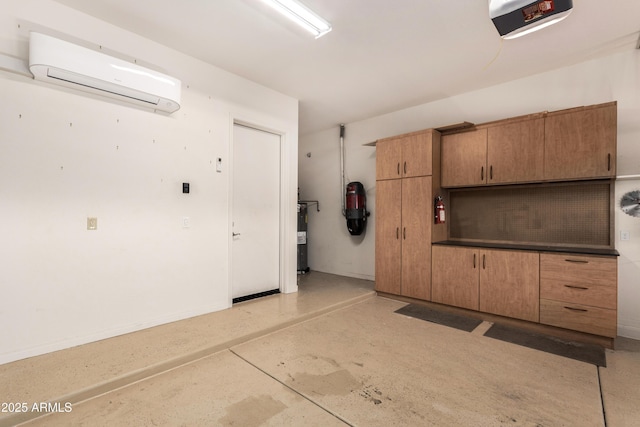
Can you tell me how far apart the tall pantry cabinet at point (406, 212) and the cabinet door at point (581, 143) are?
4.09 ft

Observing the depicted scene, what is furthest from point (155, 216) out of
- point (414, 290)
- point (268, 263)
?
point (414, 290)

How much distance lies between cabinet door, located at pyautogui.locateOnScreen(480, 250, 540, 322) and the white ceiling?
2.19 m

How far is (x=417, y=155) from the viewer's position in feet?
13.1

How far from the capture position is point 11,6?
224 cm

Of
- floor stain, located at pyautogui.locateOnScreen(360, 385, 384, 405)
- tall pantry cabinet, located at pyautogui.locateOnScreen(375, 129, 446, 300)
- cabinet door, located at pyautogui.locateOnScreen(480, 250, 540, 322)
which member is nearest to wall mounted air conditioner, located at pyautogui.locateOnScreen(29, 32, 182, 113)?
tall pantry cabinet, located at pyautogui.locateOnScreen(375, 129, 446, 300)

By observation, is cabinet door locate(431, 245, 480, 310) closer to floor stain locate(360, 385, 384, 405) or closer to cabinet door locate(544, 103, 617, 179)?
cabinet door locate(544, 103, 617, 179)

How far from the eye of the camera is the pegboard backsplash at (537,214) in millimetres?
3154

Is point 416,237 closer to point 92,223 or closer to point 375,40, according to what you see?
point 375,40

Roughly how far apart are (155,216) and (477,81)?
4241 mm

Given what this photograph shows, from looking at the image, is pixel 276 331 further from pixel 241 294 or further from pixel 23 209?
pixel 23 209

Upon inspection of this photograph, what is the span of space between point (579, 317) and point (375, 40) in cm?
339

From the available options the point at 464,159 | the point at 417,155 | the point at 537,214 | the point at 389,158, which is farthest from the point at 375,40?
the point at 537,214

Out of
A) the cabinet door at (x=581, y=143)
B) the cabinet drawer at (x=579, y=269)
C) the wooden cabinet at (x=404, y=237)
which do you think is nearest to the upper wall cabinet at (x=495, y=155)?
the cabinet door at (x=581, y=143)

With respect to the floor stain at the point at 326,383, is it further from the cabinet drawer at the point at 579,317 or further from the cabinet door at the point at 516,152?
the cabinet door at the point at 516,152
